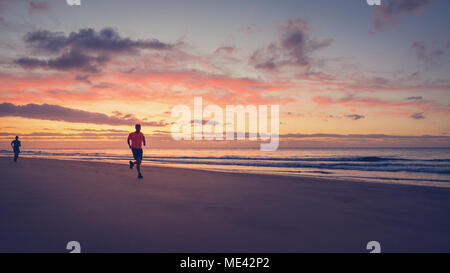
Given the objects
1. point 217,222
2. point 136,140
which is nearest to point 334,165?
point 136,140

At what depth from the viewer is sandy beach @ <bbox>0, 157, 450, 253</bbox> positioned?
4.12 meters

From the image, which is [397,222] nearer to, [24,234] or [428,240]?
[428,240]

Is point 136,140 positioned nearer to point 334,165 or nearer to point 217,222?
point 217,222

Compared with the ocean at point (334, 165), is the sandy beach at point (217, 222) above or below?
above

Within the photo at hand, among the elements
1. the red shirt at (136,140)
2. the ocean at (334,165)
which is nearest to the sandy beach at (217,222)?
the red shirt at (136,140)

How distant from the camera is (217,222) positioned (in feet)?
17.0

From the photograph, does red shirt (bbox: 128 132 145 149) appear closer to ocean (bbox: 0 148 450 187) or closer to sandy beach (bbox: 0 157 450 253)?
sandy beach (bbox: 0 157 450 253)

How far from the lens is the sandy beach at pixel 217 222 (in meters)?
4.12

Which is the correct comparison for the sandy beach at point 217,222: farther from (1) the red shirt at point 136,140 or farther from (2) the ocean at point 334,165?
(2) the ocean at point 334,165

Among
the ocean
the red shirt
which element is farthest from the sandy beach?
the ocean

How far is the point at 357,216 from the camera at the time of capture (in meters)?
5.82
